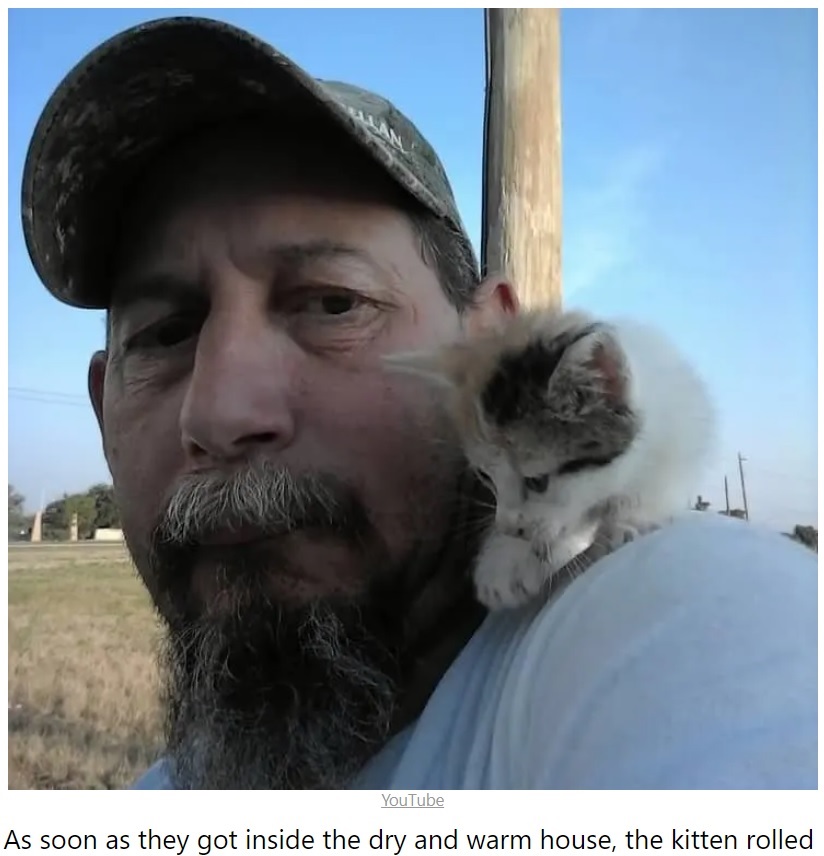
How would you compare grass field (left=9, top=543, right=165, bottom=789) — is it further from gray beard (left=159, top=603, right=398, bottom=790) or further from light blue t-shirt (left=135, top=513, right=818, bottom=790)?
light blue t-shirt (left=135, top=513, right=818, bottom=790)

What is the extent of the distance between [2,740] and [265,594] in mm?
382

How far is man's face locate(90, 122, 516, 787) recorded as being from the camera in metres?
0.71

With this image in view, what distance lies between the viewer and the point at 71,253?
872mm

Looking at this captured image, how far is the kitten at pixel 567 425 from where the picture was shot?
2.53ft

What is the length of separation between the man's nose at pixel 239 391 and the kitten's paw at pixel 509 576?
21cm

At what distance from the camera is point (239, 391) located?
70 centimetres

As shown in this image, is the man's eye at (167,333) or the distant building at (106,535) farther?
the distant building at (106,535)

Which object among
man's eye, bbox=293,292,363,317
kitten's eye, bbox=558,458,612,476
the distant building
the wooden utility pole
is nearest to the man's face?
man's eye, bbox=293,292,363,317

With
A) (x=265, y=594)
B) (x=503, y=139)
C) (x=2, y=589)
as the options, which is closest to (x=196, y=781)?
(x=265, y=594)

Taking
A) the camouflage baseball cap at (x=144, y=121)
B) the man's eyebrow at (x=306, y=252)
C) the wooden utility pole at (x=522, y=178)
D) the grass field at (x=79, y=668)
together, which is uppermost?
the wooden utility pole at (x=522, y=178)

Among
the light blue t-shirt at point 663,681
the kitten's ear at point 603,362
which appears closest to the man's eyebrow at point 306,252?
the kitten's ear at point 603,362

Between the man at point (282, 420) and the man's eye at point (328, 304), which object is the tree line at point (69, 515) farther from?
the man's eye at point (328, 304)

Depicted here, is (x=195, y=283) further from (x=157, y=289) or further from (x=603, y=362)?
(x=603, y=362)
